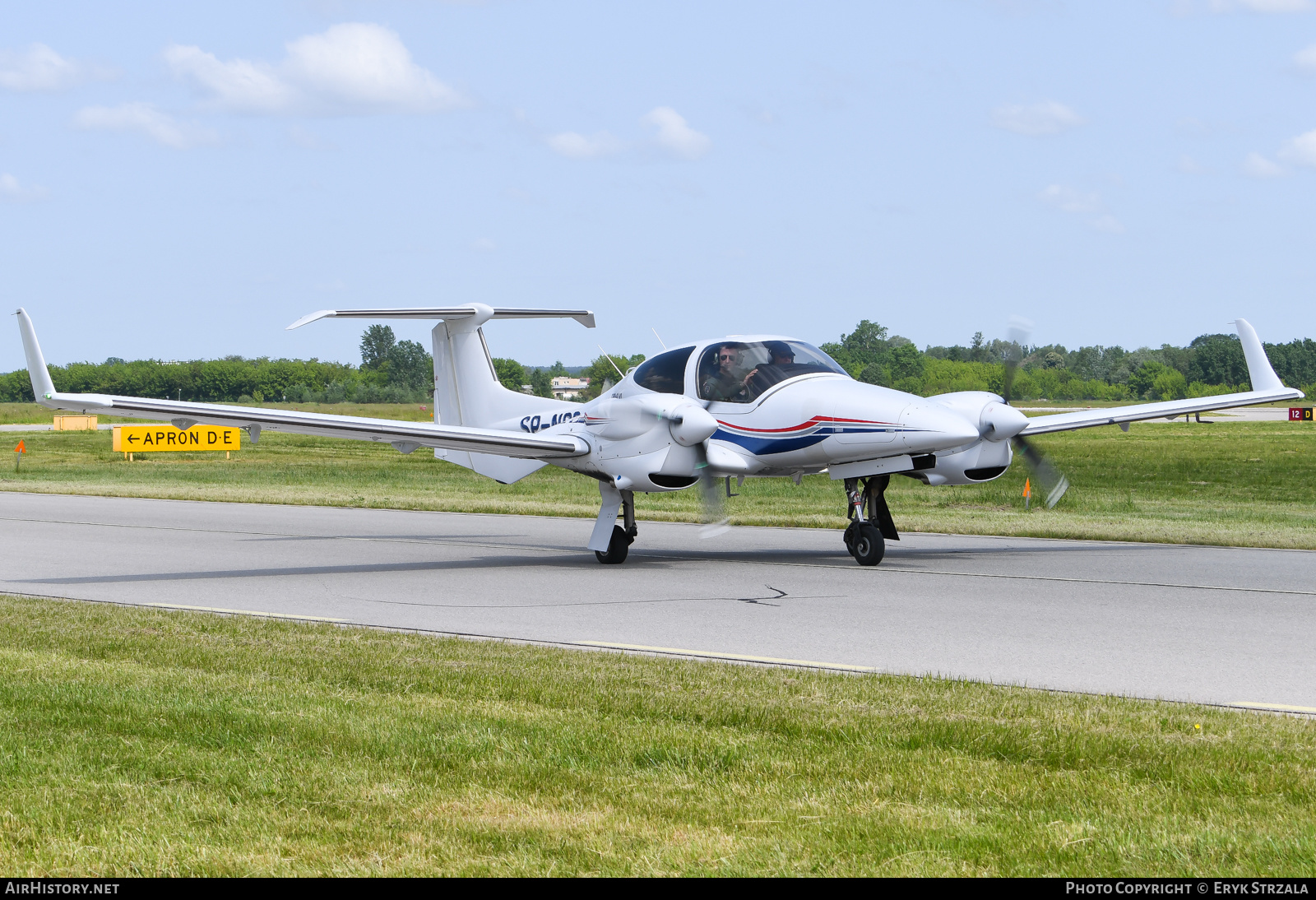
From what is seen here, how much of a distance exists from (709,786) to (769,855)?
94 cm

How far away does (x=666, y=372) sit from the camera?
50.6 feet

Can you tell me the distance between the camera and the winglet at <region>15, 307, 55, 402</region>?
45.8 feet

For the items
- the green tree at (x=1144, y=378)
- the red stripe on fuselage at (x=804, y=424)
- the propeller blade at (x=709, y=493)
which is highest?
the green tree at (x=1144, y=378)

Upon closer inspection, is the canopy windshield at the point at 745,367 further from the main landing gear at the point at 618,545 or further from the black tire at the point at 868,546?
the black tire at the point at 868,546

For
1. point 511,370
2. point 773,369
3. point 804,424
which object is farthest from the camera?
point 511,370

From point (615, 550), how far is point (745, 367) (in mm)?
2826

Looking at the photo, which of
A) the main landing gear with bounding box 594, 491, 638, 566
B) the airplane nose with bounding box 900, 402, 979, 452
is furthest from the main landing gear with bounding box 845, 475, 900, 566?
the main landing gear with bounding box 594, 491, 638, 566

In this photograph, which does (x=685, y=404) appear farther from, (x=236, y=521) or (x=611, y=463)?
(x=236, y=521)

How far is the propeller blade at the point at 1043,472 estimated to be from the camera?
15688mm

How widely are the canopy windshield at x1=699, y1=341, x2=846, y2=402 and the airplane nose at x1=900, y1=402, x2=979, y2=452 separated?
1.51 metres

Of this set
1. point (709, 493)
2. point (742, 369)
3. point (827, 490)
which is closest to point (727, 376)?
point (742, 369)

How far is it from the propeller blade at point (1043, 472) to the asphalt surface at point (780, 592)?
0.87m

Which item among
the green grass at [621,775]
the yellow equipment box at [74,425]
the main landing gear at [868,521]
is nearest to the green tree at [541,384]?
the main landing gear at [868,521]

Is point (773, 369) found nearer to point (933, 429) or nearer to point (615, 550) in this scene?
point (933, 429)
